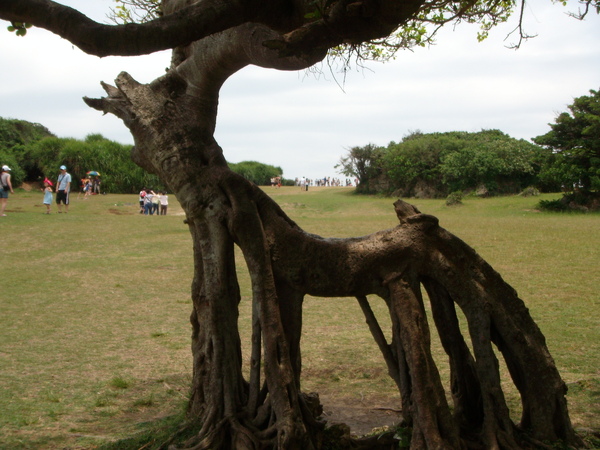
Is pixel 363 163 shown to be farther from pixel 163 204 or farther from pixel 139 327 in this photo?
pixel 139 327

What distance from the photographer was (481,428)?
5.64m

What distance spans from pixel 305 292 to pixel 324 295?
0.18 m

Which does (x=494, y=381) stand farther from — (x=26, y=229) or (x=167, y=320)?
(x=26, y=229)

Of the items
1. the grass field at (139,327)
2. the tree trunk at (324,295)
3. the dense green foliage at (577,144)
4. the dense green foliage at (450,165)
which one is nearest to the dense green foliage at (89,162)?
the dense green foliage at (450,165)

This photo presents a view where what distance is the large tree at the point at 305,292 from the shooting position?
17.2ft

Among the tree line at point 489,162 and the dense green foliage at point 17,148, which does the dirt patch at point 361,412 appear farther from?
the dense green foliage at point 17,148

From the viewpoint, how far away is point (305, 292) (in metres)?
5.75

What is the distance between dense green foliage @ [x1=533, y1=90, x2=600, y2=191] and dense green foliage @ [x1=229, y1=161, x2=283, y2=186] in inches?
2053

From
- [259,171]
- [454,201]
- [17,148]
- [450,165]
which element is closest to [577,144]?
[454,201]

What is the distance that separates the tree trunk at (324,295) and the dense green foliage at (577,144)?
25217 mm

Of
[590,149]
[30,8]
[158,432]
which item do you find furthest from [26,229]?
[590,149]

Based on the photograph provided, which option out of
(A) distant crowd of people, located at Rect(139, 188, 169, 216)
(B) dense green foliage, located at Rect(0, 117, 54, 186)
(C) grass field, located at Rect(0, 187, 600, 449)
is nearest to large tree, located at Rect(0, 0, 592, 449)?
(C) grass field, located at Rect(0, 187, 600, 449)

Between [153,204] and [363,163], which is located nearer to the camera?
[153,204]

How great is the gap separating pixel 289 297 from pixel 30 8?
10.0 feet
